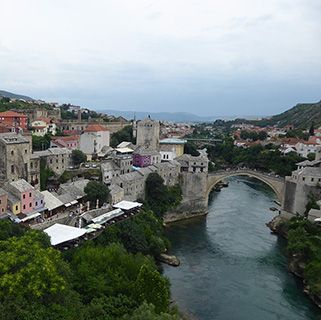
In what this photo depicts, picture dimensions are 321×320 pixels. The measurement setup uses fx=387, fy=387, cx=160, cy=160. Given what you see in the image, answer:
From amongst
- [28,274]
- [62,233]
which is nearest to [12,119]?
[62,233]

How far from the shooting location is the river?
16453mm

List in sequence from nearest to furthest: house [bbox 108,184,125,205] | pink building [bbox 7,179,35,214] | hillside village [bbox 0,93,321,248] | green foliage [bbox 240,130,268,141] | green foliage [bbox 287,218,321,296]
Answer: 1. green foliage [bbox 287,218,321,296]
2. pink building [bbox 7,179,35,214]
3. hillside village [bbox 0,93,321,248]
4. house [bbox 108,184,125,205]
5. green foliage [bbox 240,130,268,141]

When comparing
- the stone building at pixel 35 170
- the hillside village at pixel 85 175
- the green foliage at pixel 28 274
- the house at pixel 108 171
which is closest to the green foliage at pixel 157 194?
the hillside village at pixel 85 175

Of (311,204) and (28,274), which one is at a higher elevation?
(28,274)

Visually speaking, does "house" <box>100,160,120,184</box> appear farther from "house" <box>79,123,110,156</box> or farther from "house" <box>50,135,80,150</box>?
"house" <box>79,123,110,156</box>

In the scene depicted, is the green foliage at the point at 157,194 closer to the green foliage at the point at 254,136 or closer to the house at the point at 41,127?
the house at the point at 41,127

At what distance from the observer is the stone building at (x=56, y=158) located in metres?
25.9

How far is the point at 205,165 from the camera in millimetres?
31219

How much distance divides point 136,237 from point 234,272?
5.38m

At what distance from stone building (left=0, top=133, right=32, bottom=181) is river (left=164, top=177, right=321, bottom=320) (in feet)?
32.9

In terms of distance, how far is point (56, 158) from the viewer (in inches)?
1043

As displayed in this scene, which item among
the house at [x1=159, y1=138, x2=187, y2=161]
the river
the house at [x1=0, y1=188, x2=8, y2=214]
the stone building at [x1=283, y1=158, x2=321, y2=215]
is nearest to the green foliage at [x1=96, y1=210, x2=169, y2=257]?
the river

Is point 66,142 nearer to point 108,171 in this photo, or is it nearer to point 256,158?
point 108,171

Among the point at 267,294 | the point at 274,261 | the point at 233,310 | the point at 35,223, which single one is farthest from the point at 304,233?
the point at 35,223
